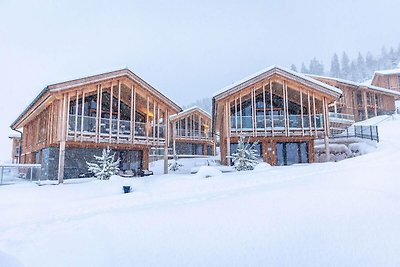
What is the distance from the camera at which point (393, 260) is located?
3.94m

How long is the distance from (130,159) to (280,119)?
36.3 ft

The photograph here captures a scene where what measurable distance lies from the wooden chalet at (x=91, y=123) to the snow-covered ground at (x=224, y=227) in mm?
6987

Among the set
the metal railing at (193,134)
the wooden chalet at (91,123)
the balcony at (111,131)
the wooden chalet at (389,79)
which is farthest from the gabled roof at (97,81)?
the wooden chalet at (389,79)

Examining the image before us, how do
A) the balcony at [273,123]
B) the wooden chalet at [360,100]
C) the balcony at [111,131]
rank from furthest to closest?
the wooden chalet at [360,100] → the balcony at [273,123] → the balcony at [111,131]

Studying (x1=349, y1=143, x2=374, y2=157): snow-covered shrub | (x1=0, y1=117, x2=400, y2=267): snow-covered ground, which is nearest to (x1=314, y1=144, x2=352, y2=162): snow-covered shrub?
(x1=349, y1=143, x2=374, y2=157): snow-covered shrub

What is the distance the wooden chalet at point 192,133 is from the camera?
111 ft

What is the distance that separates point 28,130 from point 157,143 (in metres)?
13.4

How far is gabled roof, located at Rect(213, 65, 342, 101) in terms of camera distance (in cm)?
1860

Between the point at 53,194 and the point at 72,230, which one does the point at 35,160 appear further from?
the point at 72,230

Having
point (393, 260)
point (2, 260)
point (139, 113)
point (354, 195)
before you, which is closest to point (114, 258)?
point (2, 260)

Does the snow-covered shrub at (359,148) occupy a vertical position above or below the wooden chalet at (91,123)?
below

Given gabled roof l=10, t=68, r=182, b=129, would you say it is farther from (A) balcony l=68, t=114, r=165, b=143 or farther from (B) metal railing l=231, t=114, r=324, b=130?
(B) metal railing l=231, t=114, r=324, b=130

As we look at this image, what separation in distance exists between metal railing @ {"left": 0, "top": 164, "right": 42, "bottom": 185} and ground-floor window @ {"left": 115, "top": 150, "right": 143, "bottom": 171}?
488cm

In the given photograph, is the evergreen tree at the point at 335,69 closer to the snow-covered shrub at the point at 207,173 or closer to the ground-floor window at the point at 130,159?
the ground-floor window at the point at 130,159
